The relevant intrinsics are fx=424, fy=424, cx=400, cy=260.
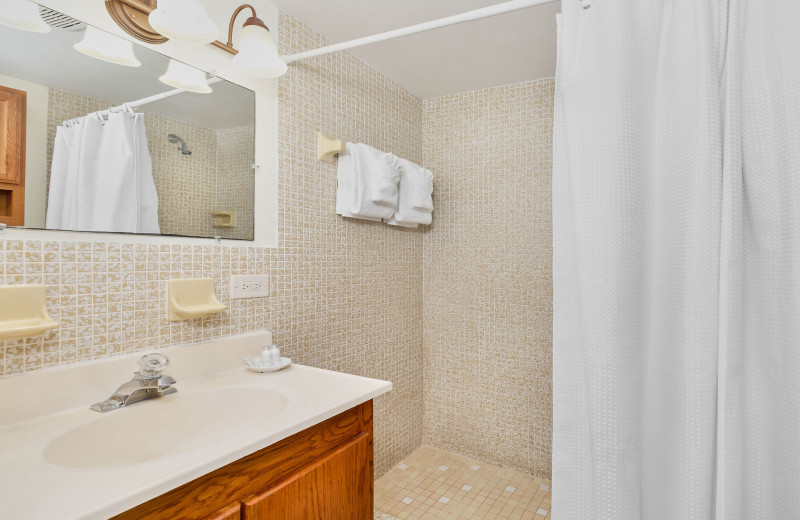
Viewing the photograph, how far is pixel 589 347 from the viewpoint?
3.04 ft

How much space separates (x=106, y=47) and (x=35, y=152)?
372mm

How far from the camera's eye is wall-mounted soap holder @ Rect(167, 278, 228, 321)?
132cm

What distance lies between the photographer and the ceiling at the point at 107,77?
3.36 ft

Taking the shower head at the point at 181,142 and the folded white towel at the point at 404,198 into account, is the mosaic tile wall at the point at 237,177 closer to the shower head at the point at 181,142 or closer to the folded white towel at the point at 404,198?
the shower head at the point at 181,142

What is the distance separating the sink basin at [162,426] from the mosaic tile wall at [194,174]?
21.1 inches

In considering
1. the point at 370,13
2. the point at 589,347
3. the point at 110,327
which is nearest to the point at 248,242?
the point at 110,327

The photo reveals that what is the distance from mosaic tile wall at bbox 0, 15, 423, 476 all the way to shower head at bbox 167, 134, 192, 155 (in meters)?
0.32

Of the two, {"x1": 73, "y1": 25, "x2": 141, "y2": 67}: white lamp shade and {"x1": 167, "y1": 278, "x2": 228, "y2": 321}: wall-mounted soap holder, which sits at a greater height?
{"x1": 73, "y1": 25, "x2": 141, "y2": 67}: white lamp shade

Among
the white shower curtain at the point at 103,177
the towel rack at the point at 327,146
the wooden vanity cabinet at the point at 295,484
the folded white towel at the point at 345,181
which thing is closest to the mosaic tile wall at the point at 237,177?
the white shower curtain at the point at 103,177

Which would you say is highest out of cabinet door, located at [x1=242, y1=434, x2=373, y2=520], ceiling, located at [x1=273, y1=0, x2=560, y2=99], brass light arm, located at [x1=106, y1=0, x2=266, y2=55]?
ceiling, located at [x1=273, y1=0, x2=560, y2=99]

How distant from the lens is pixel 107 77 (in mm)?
Result: 1184

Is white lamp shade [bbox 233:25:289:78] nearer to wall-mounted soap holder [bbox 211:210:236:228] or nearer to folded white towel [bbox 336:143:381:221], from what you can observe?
wall-mounted soap holder [bbox 211:210:236:228]

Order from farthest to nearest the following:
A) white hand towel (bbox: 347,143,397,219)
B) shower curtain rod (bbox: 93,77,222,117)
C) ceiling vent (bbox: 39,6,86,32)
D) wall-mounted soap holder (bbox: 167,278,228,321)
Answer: white hand towel (bbox: 347,143,397,219), wall-mounted soap holder (bbox: 167,278,228,321), shower curtain rod (bbox: 93,77,222,117), ceiling vent (bbox: 39,6,86,32)

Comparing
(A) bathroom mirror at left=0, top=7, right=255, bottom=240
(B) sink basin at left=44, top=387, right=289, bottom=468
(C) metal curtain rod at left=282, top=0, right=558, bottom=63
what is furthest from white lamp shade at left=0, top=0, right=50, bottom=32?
(B) sink basin at left=44, top=387, right=289, bottom=468
